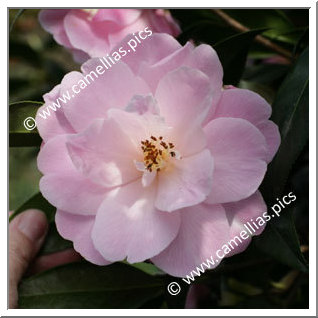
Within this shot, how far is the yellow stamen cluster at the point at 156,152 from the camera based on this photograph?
2.24ft

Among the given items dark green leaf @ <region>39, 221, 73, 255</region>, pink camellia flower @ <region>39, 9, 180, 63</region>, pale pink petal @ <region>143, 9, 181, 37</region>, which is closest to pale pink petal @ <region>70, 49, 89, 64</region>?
pink camellia flower @ <region>39, 9, 180, 63</region>

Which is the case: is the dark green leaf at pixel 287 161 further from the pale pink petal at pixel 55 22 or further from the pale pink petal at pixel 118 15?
the pale pink petal at pixel 55 22

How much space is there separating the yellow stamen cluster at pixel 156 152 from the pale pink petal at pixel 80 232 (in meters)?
0.12

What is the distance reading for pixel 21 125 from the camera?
0.76m

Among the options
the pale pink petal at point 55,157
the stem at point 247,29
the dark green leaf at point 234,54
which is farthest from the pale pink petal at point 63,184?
the stem at point 247,29

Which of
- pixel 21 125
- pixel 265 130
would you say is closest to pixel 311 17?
pixel 265 130

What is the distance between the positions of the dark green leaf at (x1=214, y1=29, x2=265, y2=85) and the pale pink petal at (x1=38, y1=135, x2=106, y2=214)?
32 cm

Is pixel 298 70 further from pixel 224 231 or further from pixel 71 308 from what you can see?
pixel 71 308

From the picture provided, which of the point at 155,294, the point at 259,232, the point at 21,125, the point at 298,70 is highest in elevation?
the point at 298,70

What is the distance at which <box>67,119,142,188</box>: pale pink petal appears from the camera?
2.07 ft

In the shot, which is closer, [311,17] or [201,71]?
[201,71]

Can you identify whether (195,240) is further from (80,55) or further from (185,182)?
(80,55)

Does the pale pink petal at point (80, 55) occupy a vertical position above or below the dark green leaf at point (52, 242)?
above

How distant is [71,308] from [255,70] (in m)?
0.66
